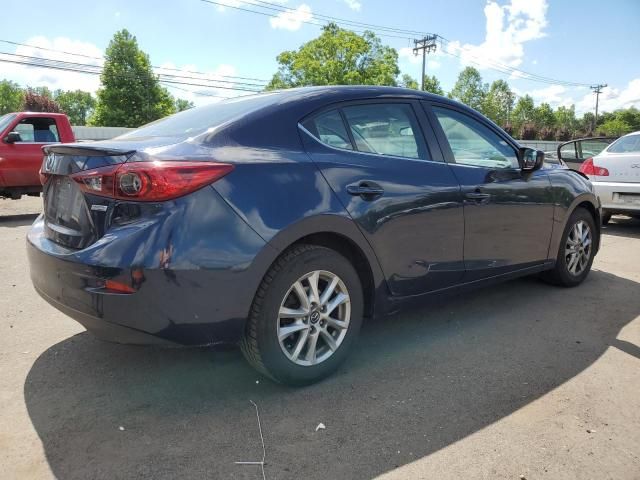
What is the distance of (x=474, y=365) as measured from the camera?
315 cm

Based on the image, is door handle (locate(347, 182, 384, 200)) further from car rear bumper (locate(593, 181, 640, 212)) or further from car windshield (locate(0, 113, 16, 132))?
car windshield (locate(0, 113, 16, 132))

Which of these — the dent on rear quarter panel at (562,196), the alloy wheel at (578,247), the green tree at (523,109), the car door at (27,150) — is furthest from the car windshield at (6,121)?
the green tree at (523,109)

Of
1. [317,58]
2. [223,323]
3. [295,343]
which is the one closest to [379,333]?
[295,343]

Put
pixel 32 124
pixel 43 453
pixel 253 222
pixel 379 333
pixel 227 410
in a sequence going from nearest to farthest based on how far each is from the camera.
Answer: pixel 43 453 → pixel 253 222 → pixel 227 410 → pixel 379 333 → pixel 32 124

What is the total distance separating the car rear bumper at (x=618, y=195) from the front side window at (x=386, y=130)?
543 cm

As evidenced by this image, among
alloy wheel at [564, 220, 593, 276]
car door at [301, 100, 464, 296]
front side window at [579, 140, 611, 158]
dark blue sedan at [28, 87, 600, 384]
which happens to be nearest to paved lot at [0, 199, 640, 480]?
dark blue sedan at [28, 87, 600, 384]

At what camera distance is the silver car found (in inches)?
300

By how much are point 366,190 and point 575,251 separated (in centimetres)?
284

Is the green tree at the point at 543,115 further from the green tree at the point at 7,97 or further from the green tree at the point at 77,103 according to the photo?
the green tree at the point at 7,97

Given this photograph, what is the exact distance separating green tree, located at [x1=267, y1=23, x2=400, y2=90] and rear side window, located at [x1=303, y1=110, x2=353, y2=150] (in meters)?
52.9

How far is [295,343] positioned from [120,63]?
5764cm

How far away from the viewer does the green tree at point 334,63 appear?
55.0 metres

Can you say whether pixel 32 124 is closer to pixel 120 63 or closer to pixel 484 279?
pixel 484 279

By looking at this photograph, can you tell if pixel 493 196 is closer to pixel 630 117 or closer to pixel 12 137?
pixel 12 137
